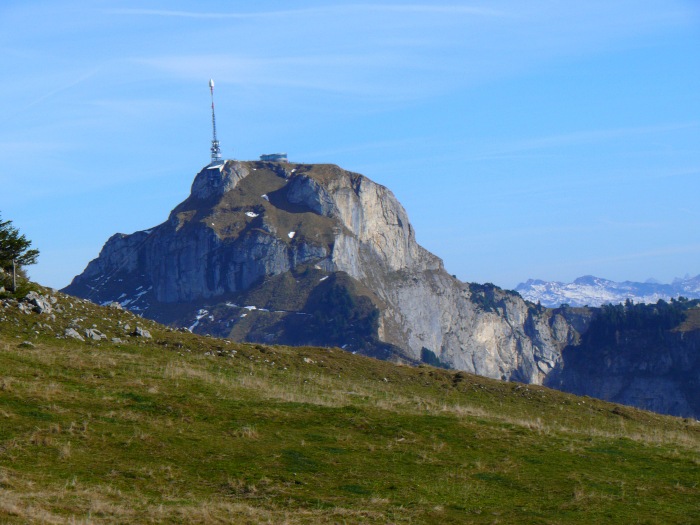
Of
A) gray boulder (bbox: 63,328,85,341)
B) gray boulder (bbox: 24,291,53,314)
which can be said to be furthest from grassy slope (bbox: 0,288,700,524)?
gray boulder (bbox: 24,291,53,314)

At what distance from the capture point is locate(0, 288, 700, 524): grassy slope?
93.0 ft

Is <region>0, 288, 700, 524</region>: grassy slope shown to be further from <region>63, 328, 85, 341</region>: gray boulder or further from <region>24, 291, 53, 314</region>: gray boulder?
<region>24, 291, 53, 314</region>: gray boulder

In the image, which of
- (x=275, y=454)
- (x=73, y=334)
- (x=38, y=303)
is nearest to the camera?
(x=275, y=454)

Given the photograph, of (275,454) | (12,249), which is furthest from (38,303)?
(275,454)

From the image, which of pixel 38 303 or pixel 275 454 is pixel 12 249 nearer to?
pixel 38 303

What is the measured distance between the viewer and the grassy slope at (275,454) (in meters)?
28.4

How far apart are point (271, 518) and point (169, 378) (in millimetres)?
19564

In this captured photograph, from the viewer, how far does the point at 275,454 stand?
34281 millimetres

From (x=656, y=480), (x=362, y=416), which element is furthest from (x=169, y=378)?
(x=656, y=480)

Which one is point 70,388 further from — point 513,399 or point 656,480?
point 513,399

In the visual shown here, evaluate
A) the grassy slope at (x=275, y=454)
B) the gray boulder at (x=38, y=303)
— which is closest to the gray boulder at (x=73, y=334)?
the grassy slope at (x=275, y=454)

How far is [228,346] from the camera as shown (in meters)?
60.8

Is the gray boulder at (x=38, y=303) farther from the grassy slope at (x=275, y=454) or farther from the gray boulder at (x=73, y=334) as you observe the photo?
the gray boulder at (x=73, y=334)

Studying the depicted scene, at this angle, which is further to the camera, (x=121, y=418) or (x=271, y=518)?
(x=121, y=418)
